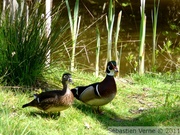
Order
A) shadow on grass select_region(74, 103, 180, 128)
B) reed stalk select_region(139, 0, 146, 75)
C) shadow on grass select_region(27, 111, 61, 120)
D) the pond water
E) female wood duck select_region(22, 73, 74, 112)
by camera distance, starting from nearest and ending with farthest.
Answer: female wood duck select_region(22, 73, 74, 112) < shadow on grass select_region(27, 111, 61, 120) < shadow on grass select_region(74, 103, 180, 128) < reed stalk select_region(139, 0, 146, 75) < the pond water

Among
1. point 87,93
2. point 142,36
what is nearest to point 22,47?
point 87,93

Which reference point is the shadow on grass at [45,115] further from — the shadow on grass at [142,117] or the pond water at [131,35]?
the pond water at [131,35]

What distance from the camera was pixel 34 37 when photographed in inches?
233

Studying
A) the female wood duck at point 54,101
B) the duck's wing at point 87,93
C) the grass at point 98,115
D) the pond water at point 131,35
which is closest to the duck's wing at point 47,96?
the female wood duck at point 54,101

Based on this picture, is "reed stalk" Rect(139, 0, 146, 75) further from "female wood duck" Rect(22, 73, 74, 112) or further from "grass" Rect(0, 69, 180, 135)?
"female wood duck" Rect(22, 73, 74, 112)

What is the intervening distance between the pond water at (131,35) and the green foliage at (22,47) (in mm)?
3291

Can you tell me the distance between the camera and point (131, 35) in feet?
40.4

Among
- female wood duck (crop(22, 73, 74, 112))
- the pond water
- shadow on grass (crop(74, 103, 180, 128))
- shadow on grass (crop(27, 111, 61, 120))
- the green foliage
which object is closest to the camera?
female wood duck (crop(22, 73, 74, 112))

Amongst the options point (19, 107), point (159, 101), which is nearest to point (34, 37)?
point (19, 107)

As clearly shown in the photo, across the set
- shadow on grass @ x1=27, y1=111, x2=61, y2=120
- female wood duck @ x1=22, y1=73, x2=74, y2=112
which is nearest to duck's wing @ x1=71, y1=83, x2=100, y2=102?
shadow on grass @ x1=27, y1=111, x2=61, y2=120

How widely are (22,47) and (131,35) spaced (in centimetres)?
666

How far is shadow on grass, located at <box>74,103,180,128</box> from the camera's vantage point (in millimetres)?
5772

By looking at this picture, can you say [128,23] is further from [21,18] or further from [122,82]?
[21,18]

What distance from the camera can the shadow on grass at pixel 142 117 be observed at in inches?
227
